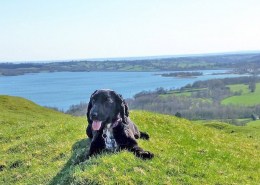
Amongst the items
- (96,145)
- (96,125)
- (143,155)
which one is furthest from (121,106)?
(143,155)

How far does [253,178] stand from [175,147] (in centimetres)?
352

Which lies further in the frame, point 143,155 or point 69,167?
point 69,167

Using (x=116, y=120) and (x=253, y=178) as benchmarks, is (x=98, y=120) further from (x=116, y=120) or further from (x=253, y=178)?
(x=253, y=178)

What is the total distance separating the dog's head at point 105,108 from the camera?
38.9 feet

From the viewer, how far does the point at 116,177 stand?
11289 mm

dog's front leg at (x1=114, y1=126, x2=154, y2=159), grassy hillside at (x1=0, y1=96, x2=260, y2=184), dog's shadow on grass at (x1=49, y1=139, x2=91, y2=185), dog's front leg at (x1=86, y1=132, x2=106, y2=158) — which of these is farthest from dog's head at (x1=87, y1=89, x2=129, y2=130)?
dog's shadow on grass at (x1=49, y1=139, x2=91, y2=185)

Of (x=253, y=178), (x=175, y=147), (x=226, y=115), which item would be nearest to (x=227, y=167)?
(x=253, y=178)

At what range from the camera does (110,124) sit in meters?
12.3

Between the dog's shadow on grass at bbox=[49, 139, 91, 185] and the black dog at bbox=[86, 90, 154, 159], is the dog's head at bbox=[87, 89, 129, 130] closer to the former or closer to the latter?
the black dog at bbox=[86, 90, 154, 159]

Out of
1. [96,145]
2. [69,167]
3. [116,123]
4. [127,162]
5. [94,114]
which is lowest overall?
[69,167]

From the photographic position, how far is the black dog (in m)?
11.9

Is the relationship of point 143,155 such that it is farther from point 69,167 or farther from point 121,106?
point 69,167

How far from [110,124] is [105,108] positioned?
62 cm

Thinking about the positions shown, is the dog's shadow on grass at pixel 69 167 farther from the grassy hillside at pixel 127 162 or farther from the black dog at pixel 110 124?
the black dog at pixel 110 124
